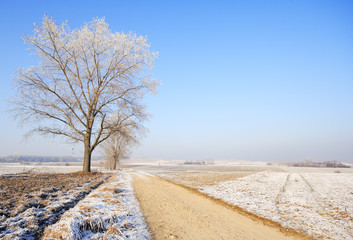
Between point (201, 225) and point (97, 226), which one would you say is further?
point (201, 225)

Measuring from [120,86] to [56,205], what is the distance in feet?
48.3

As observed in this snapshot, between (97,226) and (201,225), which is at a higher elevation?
(97,226)

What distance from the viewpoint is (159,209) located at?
748 centimetres

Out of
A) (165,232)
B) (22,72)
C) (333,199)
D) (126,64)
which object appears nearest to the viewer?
(165,232)

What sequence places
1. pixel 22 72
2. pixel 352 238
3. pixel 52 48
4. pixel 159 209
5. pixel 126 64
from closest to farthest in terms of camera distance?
1. pixel 352 238
2. pixel 159 209
3. pixel 22 72
4. pixel 52 48
5. pixel 126 64

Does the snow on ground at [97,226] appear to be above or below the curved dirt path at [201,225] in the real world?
above

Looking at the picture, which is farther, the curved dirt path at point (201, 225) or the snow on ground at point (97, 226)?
the curved dirt path at point (201, 225)

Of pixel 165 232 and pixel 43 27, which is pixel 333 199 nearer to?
pixel 165 232

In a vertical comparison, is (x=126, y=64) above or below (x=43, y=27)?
below

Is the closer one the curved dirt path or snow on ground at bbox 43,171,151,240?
snow on ground at bbox 43,171,151,240

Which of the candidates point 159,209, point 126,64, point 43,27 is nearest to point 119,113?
point 126,64

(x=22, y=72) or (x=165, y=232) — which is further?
(x=22, y=72)

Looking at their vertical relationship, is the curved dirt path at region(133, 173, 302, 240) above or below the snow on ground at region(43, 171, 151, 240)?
below

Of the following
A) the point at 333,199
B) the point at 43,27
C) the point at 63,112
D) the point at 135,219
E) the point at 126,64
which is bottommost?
the point at 333,199
